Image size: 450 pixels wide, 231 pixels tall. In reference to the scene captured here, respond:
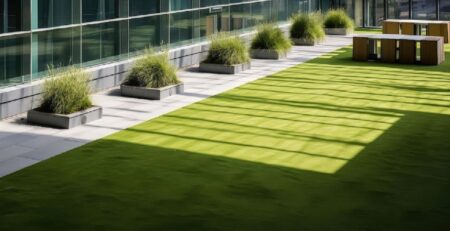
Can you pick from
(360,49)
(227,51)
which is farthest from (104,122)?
(360,49)

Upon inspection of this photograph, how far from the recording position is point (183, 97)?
14234 mm

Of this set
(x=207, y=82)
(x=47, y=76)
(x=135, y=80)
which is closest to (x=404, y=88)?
(x=207, y=82)

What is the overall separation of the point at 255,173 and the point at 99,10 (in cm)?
720

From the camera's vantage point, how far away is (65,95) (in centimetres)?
1149

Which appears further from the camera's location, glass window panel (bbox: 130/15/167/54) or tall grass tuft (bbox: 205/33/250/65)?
tall grass tuft (bbox: 205/33/250/65)

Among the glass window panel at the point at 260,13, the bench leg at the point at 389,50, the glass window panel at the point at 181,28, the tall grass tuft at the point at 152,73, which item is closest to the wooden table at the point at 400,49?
the bench leg at the point at 389,50

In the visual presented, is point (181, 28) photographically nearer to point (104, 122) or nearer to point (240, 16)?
point (240, 16)

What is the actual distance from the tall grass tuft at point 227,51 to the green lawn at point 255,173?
3500mm

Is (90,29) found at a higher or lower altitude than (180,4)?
lower

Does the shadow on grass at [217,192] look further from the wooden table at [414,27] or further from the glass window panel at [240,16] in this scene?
the wooden table at [414,27]

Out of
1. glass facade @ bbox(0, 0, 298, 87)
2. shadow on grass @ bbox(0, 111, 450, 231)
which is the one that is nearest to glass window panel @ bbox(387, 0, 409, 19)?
glass facade @ bbox(0, 0, 298, 87)

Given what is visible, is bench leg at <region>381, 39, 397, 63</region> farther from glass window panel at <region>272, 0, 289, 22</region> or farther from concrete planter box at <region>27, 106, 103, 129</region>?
concrete planter box at <region>27, 106, 103, 129</region>

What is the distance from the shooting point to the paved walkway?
9648 millimetres

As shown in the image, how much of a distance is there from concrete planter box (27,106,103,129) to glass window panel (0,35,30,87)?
1.04 meters
